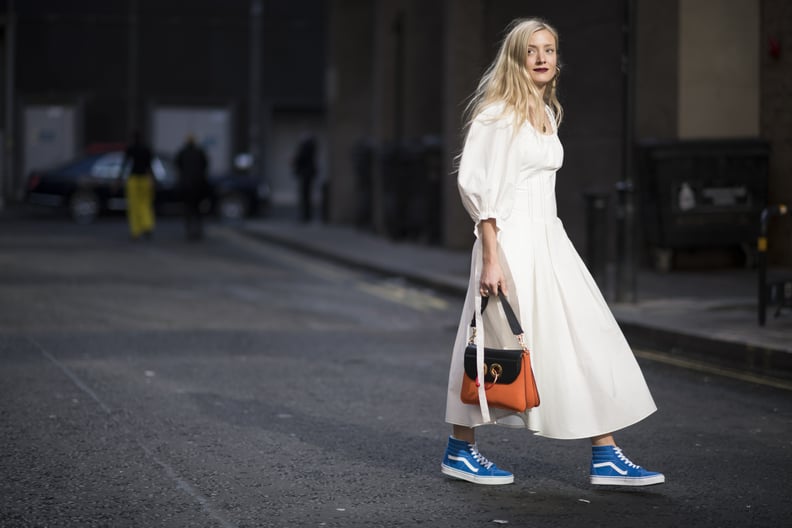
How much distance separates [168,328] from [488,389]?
6231 mm

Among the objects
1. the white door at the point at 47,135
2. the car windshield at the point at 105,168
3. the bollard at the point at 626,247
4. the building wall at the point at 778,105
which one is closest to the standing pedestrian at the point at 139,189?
the car windshield at the point at 105,168

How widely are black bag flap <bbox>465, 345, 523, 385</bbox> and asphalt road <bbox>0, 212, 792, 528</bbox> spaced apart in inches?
19.7

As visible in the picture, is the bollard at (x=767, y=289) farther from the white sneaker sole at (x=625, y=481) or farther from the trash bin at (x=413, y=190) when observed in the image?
the trash bin at (x=413, y=190)

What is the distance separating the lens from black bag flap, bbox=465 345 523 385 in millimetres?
5055

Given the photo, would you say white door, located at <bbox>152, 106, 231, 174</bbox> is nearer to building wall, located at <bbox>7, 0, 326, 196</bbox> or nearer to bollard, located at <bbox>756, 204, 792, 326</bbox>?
building wall, located at <bbox>7, 0, 326, 196</bbox>

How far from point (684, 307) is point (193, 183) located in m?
13.1

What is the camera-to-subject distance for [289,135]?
133ft

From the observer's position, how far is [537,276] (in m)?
5.25

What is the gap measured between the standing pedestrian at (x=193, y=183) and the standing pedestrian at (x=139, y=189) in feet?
1.92

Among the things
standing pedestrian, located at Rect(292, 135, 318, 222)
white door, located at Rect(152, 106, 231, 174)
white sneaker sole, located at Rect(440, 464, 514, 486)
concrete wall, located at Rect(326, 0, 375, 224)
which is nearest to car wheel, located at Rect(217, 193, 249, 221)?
standing pedestrian, located at Rect(292, 135, 318, 222)

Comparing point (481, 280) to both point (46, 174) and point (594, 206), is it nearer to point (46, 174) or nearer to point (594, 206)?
point (594, 206)

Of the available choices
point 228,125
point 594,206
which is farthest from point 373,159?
point 228,125

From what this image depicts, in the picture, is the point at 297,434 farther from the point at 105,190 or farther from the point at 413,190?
the point at 105,190

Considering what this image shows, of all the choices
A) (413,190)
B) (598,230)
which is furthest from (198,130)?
(598,230)
